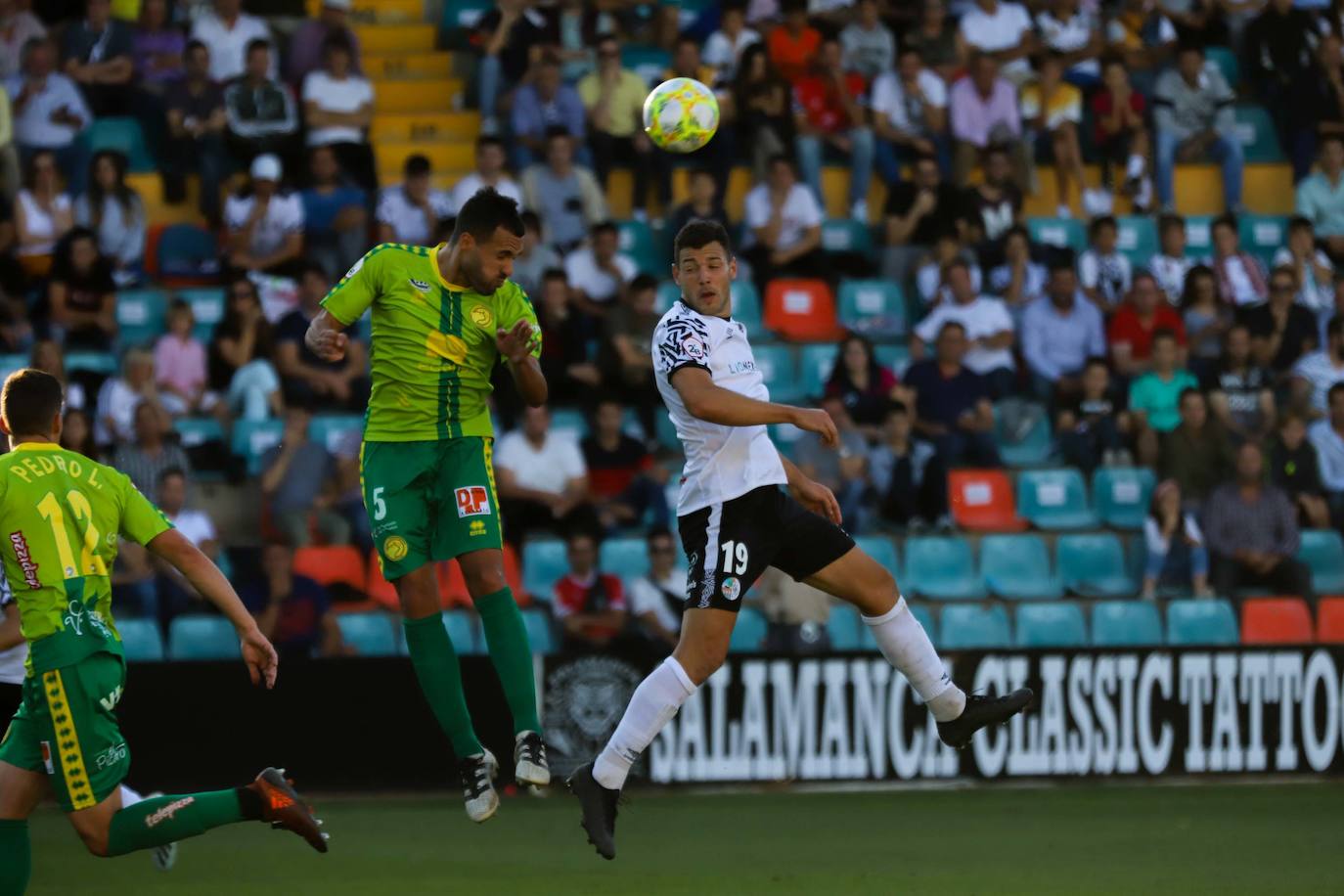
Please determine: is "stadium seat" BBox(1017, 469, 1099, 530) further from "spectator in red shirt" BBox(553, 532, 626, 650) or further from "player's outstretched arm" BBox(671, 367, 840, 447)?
"player's outstretched arm" BBox(671, 367, 840, 447)

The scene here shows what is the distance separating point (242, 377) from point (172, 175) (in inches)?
102

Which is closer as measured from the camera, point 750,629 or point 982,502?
point 750,629

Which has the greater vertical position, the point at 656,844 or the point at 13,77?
the point at 13,77

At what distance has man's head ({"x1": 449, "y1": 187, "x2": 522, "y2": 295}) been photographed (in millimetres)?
8594

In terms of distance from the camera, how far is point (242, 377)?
50.8 feet

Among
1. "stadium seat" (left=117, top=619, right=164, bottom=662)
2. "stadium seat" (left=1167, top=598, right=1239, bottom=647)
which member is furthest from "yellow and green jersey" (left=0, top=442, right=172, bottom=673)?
"stadium seat" (left=1167, top=598, right=1239, bottom=647)

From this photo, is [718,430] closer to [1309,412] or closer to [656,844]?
[656,844]

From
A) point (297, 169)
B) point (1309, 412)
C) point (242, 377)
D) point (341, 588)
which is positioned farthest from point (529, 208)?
point (1309, 412)

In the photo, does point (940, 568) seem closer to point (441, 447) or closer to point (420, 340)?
point (441, 447)

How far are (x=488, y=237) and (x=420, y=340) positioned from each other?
0.55 metres

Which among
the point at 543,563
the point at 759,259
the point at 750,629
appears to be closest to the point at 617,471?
the point at 543,563

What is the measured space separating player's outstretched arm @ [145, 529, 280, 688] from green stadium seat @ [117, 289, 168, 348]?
29.5 ft

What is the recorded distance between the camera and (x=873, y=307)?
17.1m

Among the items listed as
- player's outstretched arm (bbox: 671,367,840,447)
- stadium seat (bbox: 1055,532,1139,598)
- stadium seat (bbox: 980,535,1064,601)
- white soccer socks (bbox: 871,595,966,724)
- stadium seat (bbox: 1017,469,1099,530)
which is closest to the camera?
player's outstretched arm (bbox: 671,367,840,447)
